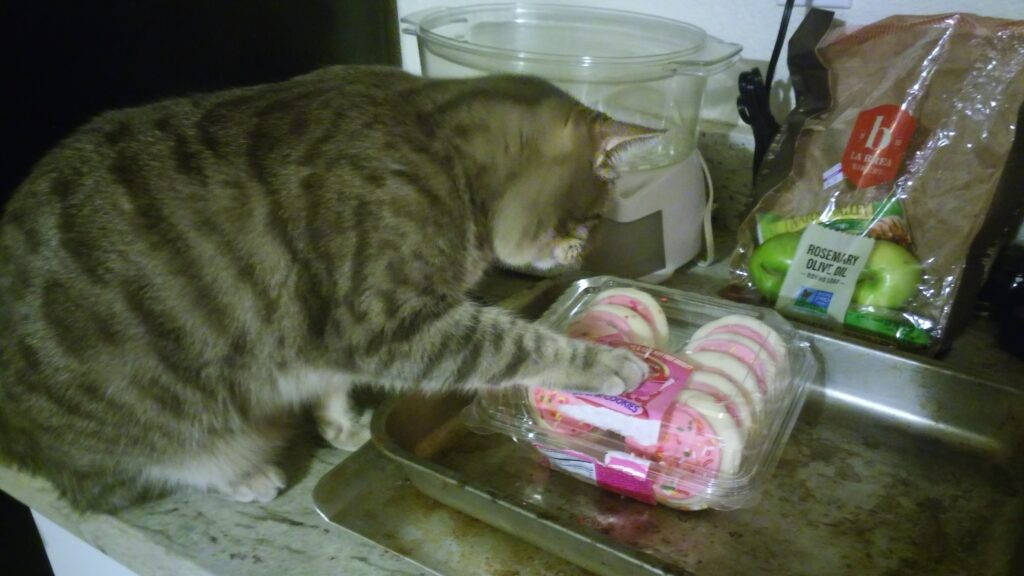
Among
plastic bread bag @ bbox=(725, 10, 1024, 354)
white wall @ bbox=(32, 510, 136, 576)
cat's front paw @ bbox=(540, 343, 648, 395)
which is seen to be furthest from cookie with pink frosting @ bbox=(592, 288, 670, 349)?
white wall @ bbox=(32, 510, 136, 576)

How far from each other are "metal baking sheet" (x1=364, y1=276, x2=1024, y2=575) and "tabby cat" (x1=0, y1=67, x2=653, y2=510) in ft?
0.37

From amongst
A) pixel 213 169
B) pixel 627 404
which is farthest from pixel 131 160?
pixel 627 404

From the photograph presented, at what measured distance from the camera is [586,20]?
114 cm

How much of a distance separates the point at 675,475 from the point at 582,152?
352 mm

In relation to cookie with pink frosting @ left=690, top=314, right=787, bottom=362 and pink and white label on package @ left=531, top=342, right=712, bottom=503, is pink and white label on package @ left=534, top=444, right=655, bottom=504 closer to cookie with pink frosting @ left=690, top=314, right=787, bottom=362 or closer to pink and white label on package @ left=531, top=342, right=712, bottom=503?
pink and white label on package @ left=531, top=342, right=712, bottom=503

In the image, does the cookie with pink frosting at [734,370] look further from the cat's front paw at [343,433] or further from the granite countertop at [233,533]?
the cat's front paw at [343,433]

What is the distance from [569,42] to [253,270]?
713 millimetres

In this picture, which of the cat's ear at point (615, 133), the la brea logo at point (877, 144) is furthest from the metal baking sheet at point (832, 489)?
the cat's ear at point (615, 133)

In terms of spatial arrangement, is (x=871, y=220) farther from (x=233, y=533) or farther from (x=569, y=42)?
(x=233, y=533)

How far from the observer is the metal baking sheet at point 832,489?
2.10 feet

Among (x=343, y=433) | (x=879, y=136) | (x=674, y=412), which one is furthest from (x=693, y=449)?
(x=879, y=136)

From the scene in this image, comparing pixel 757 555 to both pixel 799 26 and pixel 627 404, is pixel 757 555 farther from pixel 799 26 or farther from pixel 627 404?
pixel 799 26

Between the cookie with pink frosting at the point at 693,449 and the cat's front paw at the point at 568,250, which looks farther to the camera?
the cat's front paw at the point at 568,250

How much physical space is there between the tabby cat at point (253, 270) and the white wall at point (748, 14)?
1.47 feet
